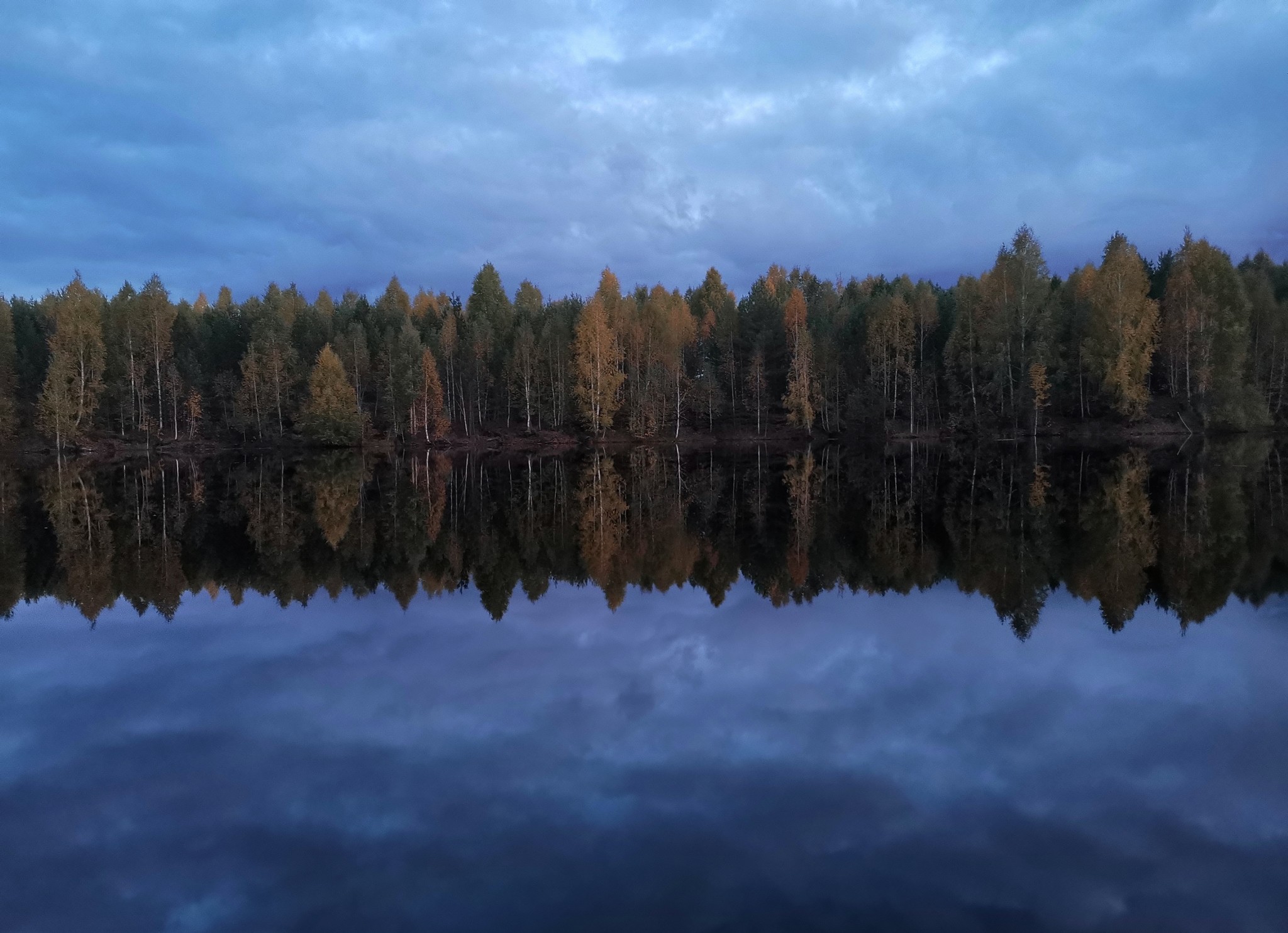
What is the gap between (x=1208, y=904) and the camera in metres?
5.07

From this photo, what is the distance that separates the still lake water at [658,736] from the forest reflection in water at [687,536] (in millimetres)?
205

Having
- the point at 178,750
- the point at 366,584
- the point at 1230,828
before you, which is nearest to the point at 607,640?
the point at 178,750

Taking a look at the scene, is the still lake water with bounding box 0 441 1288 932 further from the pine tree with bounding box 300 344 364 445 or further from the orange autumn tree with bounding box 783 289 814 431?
the orange autumn tree with bounding box 783 289 814 431

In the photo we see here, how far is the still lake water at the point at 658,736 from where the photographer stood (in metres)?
5.36

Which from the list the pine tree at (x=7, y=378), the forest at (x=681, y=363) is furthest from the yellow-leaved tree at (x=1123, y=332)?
the pine tree at (x=7, y=378)

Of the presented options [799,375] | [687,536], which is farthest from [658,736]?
[799,375]

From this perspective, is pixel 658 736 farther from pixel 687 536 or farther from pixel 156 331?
pixel 156 331

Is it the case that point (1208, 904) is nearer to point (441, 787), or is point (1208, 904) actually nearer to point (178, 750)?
point (441, 787)

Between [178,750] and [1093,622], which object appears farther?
[1093,622]

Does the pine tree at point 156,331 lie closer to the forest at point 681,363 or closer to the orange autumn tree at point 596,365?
the forest at point 681,363

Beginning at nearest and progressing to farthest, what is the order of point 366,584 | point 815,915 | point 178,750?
point 815,915 → point 178,750 → point 366,584

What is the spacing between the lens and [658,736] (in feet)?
25.4

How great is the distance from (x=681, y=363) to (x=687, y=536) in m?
49.9

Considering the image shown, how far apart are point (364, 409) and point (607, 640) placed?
66.3 meters
